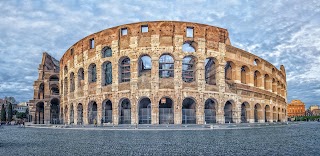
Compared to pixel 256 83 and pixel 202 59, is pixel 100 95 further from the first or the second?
pixel 256 83

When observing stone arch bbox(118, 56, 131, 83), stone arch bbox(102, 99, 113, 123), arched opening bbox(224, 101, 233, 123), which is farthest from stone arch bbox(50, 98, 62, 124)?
arched opening bbox(224, 101, 233, 123)

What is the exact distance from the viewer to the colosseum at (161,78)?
27109 millimetres

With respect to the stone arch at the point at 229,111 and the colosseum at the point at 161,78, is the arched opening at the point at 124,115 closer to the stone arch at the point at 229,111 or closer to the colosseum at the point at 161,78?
the colosseum at the point at 161,78

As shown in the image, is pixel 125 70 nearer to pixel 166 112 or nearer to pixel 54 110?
pixel 166 112

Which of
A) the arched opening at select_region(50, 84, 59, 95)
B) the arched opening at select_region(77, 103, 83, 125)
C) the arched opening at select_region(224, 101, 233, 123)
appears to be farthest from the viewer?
the arched opening at select_region(50, 84, 59, 95)

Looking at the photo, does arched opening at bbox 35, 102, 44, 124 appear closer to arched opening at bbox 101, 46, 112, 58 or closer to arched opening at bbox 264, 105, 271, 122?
arched opening at bbox 101, 46, 112, 58

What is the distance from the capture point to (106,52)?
31.8 metres

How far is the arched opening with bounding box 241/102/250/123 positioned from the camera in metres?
33.4

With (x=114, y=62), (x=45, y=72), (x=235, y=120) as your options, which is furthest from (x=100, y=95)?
(x=45, y=72)

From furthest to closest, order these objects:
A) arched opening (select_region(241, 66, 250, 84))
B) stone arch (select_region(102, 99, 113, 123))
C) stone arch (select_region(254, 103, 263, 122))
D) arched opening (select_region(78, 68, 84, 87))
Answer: stone arch (select_region(254, 103, 263, 122)) → arched opening (select_region(78, 68, 84, 87)) → arched opening (select_region(241, 66, 250, 84)) → stone arch (select_region(102, 99, 113, 123))

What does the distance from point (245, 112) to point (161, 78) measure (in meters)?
13.9

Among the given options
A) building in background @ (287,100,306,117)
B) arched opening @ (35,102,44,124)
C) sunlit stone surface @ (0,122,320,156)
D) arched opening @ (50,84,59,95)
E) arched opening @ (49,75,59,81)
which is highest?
arched opening @ (49,75,59,81)

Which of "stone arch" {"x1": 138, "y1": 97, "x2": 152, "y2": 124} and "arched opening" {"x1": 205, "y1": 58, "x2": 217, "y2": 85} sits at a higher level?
"arched opening" {"x1": 205, "y1": 58, "x2": 217, "y2": 85}

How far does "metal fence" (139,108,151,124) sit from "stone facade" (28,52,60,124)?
68.7 feet
